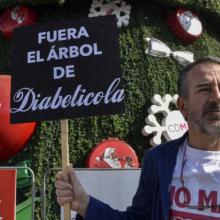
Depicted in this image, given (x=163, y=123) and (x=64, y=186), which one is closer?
(x=64, y=186)

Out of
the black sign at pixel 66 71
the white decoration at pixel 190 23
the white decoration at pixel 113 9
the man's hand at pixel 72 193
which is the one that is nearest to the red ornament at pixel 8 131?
the white decoration at pixel 113 9

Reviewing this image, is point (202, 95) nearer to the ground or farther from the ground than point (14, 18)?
nearer to the ground

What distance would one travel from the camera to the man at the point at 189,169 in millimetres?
2234

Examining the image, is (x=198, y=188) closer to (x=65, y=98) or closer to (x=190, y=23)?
(x=65, y=98)

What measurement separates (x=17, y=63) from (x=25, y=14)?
17.6 ft

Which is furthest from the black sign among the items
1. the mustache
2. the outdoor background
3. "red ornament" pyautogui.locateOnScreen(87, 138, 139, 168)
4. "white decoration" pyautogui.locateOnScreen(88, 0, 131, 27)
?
"white decoration" pyautogui.locateOnScreen(88, 0, 131, 27)

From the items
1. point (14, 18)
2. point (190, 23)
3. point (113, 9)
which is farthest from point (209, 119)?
point (190, 23)

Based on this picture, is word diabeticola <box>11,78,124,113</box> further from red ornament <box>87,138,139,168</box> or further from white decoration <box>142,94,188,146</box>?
white decoration <box>142,94,188,146</box>

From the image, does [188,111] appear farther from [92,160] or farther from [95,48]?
[92,160]

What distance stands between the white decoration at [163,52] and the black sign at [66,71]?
5.46 metres

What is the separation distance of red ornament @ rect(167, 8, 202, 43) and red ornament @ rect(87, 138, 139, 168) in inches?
84.6

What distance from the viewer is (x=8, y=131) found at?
22.6ft

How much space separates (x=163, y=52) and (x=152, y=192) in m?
6.04

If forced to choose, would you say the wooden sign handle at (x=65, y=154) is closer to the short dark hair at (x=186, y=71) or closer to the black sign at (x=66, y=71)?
the black sign at (x=66, y=71)
